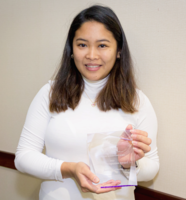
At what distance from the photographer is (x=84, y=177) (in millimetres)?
894

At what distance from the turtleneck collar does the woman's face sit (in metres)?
0.06

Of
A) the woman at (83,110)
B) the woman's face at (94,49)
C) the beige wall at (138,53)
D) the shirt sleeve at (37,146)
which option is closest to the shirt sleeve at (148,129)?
the woman at (83,110)

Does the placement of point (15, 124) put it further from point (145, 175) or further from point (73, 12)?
point (145, 175)

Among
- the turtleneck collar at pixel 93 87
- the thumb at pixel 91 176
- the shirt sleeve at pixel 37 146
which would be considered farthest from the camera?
the turtleneck collar at pixel 93 87

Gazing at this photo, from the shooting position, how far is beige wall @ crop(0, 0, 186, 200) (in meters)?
1.20

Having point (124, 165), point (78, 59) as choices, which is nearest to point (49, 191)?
point (124, 165)

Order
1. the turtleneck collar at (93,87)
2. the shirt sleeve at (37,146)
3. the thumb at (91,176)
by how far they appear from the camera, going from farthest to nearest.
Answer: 1. the turtleneck collar at (93,87)
2. the shirt sleeve at (37,146)
3. the thumb at (91,176)

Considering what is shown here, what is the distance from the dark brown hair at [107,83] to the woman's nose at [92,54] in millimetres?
123

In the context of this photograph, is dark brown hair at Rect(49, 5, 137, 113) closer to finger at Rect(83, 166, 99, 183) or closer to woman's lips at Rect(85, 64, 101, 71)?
woman's lips at Rect(85, 64, 101, 71)

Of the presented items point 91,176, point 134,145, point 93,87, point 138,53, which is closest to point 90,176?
point 91,176

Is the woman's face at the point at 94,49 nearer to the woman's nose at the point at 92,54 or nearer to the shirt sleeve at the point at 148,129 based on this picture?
the woman's nose at the point at 92,54

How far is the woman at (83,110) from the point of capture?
3.43 ft

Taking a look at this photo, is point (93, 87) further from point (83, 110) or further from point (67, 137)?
point (67, 137)

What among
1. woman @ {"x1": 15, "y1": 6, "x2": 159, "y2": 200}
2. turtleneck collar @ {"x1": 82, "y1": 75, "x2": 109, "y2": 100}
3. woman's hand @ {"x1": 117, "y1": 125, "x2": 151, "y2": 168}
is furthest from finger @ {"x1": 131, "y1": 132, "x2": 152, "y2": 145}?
turtleneck collar @ {"x1": 82, "y1": 75, "x2": 109, "y2": 100}
